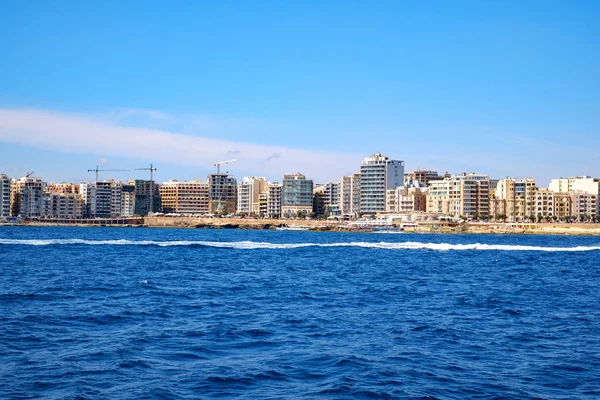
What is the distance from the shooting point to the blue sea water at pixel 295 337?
16797 millimetres

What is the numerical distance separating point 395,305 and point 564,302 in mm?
8288

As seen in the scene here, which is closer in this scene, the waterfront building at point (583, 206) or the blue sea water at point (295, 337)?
the blue sea water at point (295, 337)

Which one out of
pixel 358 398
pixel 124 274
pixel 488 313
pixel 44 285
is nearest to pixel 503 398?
pixel 358 398

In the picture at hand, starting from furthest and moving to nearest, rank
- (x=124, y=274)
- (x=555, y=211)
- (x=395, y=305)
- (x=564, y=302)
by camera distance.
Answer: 1. (x=555, y=211)
2. (x=124, y=274)
3. (x=564, y=302)
4. (x=395, y=305)

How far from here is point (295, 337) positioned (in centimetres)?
2239

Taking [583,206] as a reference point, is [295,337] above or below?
below

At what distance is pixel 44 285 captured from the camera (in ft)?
120

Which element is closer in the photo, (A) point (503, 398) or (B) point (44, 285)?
(A) point (503, 398)

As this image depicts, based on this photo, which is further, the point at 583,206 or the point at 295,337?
the point at 583,206

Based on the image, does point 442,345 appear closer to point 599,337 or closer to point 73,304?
point 599,337

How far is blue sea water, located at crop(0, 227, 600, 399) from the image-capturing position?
16.8 meters

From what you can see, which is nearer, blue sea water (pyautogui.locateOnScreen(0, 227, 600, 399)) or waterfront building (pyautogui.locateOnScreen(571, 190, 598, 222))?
blue sea water (pyautogui.locateOnScreen(0, 227, 600, 399))

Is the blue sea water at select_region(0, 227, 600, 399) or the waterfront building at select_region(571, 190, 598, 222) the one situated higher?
the waterfront building at select_region(571, 190, 598, 222)

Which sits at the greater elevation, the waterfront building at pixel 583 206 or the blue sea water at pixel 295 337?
the waterfront building at pixel 583 206
